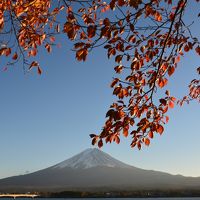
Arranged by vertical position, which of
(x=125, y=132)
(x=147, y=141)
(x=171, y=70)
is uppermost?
(x=171, y=70)

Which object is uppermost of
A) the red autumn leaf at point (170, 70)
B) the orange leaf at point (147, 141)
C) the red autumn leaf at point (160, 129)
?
the red autumn leaf at point (170, 70)

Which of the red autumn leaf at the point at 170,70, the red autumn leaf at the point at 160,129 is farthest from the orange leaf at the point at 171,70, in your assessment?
the red autumn leaf at the point at 160,129

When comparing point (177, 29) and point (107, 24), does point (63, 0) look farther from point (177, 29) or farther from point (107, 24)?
point (177, 29)

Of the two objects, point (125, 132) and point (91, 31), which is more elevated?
point (91, 31)

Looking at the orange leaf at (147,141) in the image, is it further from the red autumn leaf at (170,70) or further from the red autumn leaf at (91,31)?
the red autumn leaf at (91,31)

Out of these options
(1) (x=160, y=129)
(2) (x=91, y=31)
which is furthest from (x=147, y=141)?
(2) (x=91, y=31)

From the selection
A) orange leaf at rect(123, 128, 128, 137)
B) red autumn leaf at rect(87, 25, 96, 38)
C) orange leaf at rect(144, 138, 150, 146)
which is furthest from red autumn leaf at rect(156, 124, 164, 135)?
red autumn leaf at rect(87, 25, 96, 38)

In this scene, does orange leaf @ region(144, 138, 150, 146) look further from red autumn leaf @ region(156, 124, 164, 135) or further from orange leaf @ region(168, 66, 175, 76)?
orange leaf @ region(168, 66, 175, 76)

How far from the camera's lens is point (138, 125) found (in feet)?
35.0

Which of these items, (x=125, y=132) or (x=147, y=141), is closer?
(x=125, y=132)

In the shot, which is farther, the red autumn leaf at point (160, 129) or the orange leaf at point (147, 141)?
the orange leaf at point (147, 141)

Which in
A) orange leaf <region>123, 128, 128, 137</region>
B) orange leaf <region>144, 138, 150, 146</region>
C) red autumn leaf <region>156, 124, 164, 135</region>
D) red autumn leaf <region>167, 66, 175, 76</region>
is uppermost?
red autumn leaf <region>167, 66, 175, 76</region>

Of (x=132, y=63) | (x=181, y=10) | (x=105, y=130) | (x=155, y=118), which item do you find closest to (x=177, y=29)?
(x=181, y=10)

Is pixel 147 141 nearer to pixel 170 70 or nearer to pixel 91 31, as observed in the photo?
pixel 170 70
